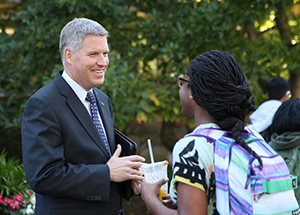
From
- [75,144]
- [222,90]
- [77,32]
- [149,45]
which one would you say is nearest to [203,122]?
[222,90]

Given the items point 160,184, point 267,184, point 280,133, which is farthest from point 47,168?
point 280,133

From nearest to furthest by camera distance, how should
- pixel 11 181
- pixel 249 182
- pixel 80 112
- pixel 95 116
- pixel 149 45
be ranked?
pixel 249 182 → pixel 80 112 → pixel 95 116 → pixel 11 181 → pixel 149 45

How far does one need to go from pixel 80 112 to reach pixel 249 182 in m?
1.16

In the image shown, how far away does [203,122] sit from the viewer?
82.9 inches

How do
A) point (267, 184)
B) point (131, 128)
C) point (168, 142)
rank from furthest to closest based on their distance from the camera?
point (131, 128)
point (168, 142)
point (267, 184)

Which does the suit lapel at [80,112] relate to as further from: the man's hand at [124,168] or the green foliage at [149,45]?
the green foliage at [149,45]

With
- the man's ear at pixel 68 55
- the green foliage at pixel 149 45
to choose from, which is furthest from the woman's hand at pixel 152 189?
the green foliage at pixel 149 45

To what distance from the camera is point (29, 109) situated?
2.38m

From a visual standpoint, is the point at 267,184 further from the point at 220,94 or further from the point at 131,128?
the point at 131,128

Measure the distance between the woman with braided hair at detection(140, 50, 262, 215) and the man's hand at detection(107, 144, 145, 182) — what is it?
26 cm

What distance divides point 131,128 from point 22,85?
12.0 feet

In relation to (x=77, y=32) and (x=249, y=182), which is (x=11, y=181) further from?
(x=249, y=182)

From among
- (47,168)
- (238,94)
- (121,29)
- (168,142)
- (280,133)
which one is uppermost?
(121,29)

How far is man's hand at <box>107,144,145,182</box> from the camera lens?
7.96 feet
